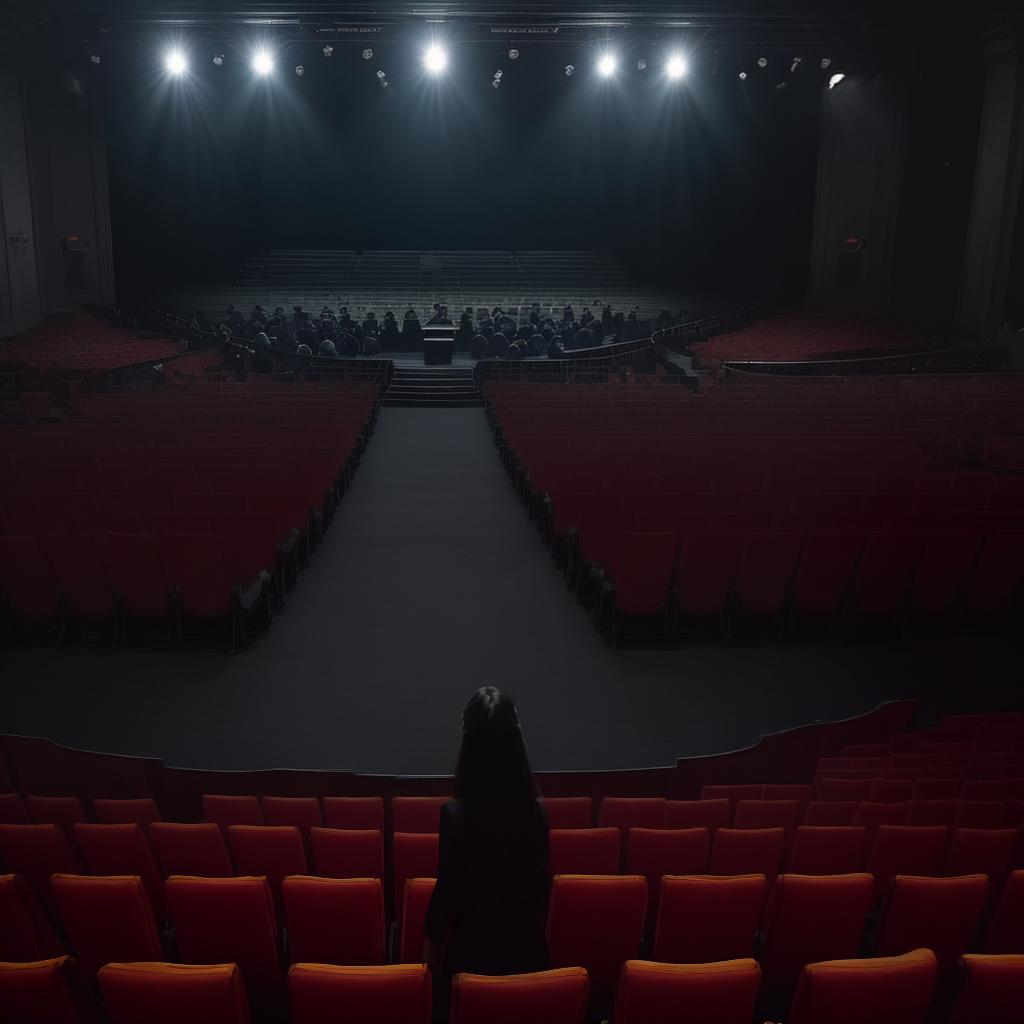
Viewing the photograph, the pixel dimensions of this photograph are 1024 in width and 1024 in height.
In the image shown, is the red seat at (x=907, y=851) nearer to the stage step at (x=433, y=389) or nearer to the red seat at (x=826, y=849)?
the red seat at (x=826, y=849)

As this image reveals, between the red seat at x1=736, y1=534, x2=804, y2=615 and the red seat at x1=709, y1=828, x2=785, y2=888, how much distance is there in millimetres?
3120

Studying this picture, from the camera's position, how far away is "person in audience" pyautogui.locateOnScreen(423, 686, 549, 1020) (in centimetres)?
202

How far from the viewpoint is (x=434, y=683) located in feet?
17.3

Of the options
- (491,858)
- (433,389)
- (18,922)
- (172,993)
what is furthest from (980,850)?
(433,389)

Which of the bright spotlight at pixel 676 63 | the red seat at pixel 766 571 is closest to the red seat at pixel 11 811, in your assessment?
the red seat at pixel 766 571

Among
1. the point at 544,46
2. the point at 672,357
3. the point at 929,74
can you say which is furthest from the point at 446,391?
the point at 929,74

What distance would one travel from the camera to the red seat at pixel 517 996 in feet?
5.90

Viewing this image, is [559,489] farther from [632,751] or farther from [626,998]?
[626,998]

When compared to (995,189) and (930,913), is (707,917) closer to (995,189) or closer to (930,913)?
(930,913)

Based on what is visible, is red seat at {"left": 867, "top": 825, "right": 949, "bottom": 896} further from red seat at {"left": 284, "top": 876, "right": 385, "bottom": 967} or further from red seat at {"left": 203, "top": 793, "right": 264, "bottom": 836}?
red seat at {"left": 203, "top": 793, "right": 264, "bottom": 836}

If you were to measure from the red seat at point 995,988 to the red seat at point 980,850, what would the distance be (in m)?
0.90

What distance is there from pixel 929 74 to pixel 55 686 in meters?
24.4

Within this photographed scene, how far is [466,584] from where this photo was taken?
6.89m

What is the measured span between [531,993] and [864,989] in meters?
0.71
